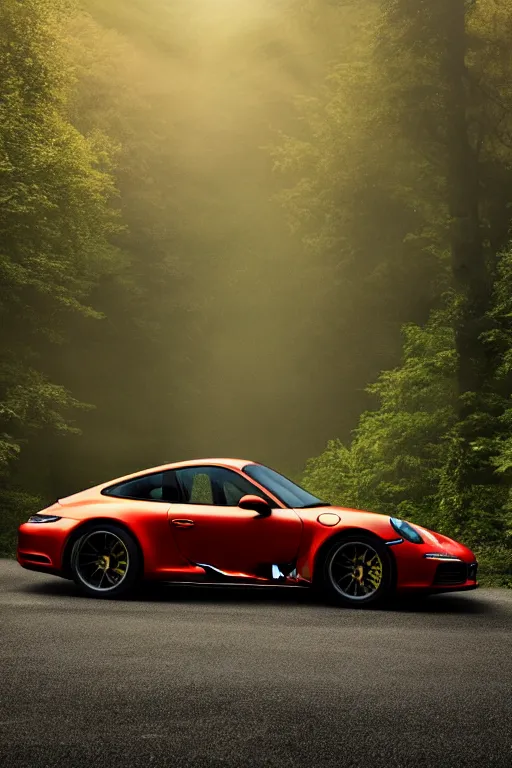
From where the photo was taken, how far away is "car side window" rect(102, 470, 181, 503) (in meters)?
10.2

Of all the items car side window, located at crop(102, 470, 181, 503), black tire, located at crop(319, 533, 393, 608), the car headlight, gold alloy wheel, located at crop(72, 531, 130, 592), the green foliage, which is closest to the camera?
black tire, located at crop(319, 533, 393, 608)

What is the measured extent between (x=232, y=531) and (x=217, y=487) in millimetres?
529

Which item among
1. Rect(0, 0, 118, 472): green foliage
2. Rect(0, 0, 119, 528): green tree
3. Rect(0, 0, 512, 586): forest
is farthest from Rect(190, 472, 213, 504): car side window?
Rect(0, 0, 118, 472): green foliage

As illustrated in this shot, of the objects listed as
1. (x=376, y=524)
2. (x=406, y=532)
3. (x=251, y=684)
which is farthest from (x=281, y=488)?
(x=251, y=684)

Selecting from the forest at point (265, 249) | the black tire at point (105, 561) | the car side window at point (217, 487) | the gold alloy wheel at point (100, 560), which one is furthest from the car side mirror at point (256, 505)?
the forest at point (265, 249)

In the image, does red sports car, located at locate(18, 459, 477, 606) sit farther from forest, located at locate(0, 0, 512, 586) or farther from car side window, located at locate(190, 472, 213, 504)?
forest, located at locate(0, 0, 512, 586)

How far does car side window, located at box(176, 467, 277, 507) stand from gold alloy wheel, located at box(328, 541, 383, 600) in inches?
34.2

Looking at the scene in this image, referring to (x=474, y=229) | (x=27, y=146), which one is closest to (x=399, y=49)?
(x=474, y=229)

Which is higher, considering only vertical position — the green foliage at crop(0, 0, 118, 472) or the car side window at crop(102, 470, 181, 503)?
the green foliage at crop(0, 0, 118, 472)

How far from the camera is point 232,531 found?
32.0 ft

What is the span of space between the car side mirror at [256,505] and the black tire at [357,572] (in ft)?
2.21

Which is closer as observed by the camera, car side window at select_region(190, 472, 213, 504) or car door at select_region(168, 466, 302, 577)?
car door at select_region(168, 466, 302, 577)

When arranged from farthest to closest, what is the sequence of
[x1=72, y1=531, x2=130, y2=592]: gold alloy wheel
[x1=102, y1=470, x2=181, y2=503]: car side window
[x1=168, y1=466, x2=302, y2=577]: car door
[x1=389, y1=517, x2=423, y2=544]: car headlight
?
[x1=102, y1=470, x2=181, y2=503]: car side window → [x1=72, y1=531, x2=130, y2=592]: gold alloy wheel → [x1=168, y1=466, x2=302, y2=577]: car door → [x1=389, y1=517, x2=423, y2=544]: car headlight

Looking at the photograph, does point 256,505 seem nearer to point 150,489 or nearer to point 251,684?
point 150,489
